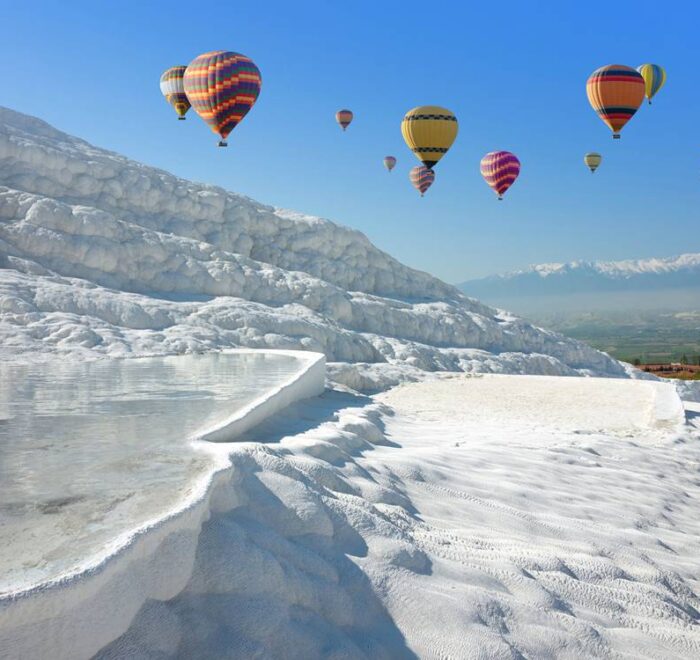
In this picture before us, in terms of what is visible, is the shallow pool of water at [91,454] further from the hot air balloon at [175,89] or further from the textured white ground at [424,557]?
the hot air balloon at [175,89]

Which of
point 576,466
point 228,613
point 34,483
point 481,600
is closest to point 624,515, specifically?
point 576,466

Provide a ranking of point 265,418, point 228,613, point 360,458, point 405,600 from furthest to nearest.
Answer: point 265,418 < point 360,458 < point 405,600 < point 228,613

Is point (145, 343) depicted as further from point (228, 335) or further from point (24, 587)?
point (24, 587)

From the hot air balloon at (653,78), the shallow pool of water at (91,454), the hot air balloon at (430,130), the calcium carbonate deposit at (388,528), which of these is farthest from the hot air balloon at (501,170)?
the shallow pool of water at (91,454)

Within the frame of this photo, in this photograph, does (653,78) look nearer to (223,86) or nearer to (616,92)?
(616,92)

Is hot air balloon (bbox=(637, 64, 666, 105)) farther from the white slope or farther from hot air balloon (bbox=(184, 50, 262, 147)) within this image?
hot air balloon (bbox=(184, 50, 262, 147))

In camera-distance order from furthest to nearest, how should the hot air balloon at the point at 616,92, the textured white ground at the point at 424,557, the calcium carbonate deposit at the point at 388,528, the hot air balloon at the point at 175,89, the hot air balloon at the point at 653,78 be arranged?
the hot air balloon at the point at 653,78 → the hot air balloon at the point at 175,89 → the hot air balloon at the point at 616,92 → the textured white ground at the point at 424,557 → the calcium carbonate deposit at the point at 388,528
